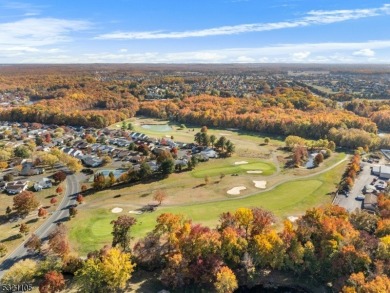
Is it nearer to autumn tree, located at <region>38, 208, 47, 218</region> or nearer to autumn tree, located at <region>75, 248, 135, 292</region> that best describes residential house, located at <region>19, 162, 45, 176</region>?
autumn tree, located at <region>38, 208, 47, 218</region>

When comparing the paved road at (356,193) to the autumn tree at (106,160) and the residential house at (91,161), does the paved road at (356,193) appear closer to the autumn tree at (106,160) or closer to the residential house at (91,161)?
the autumn tree at (106,160)

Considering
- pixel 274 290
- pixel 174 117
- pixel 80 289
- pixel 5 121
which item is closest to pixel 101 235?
pixel 80 289

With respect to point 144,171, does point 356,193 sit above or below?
below

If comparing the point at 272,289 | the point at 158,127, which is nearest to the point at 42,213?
the point at 272,289

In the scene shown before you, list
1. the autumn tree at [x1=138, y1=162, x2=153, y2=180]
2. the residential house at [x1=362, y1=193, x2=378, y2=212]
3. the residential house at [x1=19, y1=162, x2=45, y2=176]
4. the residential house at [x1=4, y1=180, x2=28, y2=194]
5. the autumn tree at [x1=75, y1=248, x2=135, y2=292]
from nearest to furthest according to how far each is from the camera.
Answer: the autumn tree at [x1=75, y1=248, x2=135, y2=292] → the residential house at [x1=362, y1=193, x2=378, y2=212] → the residential house at [x1=4, y1=180, x2=28, y2=194] → the autumn tree at [x1=138, y1=162, x2=153, y2=180] → the residential house at [x1=19, y1=162, x2=45, y2=176]

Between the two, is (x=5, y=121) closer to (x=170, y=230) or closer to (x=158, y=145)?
(x=158, y=145)

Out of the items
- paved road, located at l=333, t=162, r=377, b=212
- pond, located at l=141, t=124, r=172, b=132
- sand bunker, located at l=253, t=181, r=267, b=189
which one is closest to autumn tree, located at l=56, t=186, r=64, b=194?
sand bunker, located at l=253, t=181, r=267, b=189

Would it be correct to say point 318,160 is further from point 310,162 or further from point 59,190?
point 59,190
